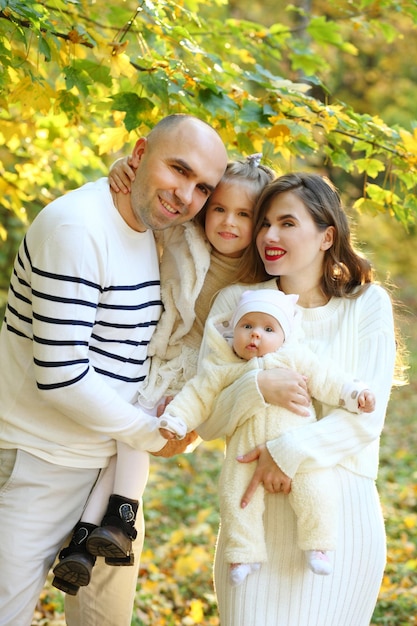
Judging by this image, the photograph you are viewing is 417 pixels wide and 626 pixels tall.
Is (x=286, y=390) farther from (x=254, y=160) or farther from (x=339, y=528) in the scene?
(x=254, y=160)

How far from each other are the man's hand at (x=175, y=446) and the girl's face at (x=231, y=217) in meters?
0.76

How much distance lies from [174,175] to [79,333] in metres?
0.71

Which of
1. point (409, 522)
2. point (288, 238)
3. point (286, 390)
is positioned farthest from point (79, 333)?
point (409, 522)

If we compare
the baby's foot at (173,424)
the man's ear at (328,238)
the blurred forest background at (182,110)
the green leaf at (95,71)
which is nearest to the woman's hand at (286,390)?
the baby's foot at (173,424)

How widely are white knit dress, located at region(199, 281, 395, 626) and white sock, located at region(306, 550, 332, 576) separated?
0.39 ft

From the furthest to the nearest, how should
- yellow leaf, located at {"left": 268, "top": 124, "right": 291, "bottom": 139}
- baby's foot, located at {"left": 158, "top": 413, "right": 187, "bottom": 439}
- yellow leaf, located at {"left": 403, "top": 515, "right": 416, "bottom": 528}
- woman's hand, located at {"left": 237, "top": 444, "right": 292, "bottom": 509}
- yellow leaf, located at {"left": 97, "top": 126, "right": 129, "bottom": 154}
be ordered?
yellow leaf, located at {"left": 403, "top": 515, "right": 416, "bottom": 528}, yellow leaf, located at {"left": 97, "top": 126, "right": 129, "bottom": 154}, yellow leaf, located at {"left": 268, "top": 124, "right": 291, "bottom": 139}, baby's foot, located at {"left": 158, "top": 413, "right": 187, "bottom": 439}, woman's hand, located at {"left": 237, "top": 444, "right": 292, "bottom": 509}

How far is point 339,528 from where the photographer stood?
8.63ft

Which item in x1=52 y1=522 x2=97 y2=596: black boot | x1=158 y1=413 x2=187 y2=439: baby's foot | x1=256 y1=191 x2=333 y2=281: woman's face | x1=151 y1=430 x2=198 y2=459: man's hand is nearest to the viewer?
x1=158 y1=413 x2=187 y2=439: baby's foot

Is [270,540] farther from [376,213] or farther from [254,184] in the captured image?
[376,213]

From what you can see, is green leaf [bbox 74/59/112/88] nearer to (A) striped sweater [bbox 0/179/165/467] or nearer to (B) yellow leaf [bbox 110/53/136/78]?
(B) yellow leaf [bbox 110/53/136/78]

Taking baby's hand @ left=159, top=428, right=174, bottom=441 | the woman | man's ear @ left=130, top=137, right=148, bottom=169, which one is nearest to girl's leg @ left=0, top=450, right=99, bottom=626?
baby's hand @ left=159, top=428, right=174, bottom=441

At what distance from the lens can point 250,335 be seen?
2.72 metres

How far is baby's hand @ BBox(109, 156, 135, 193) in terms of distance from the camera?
298 cm

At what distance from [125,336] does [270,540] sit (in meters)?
0.90
